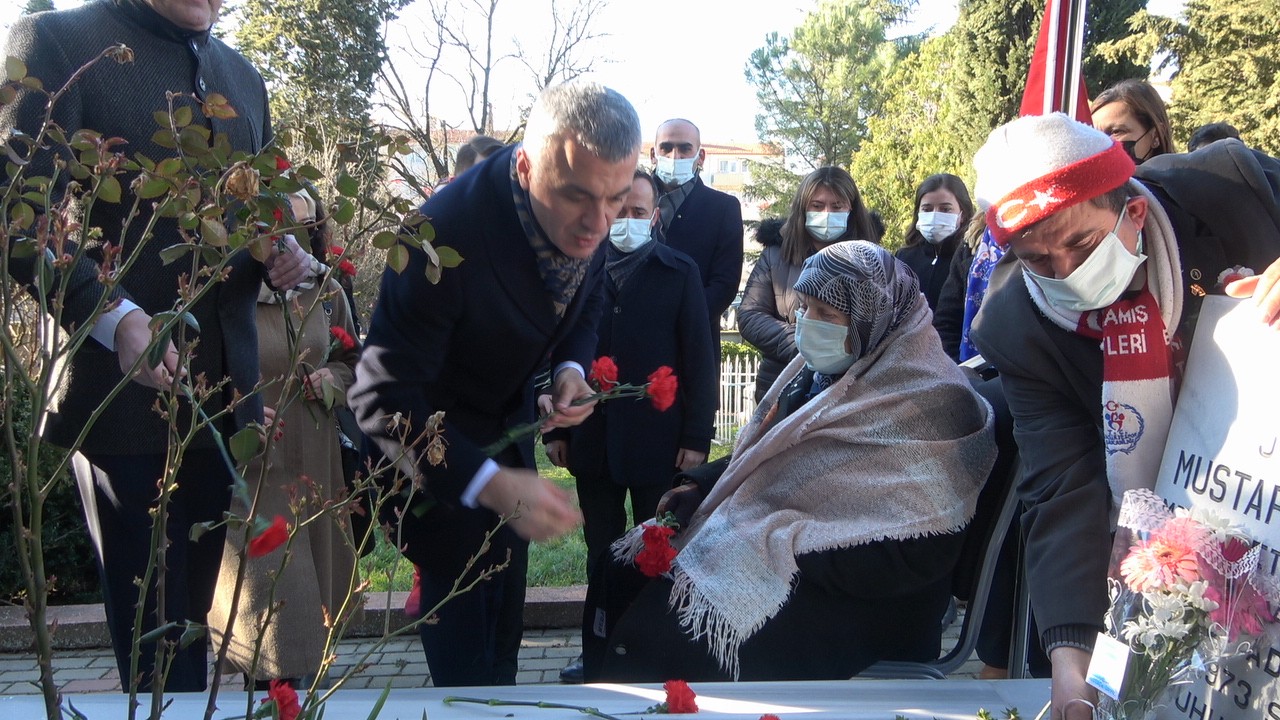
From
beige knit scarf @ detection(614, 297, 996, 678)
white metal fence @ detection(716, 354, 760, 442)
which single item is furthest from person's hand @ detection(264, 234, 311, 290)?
white metal fence @ detection(716, 354, 760, 442)

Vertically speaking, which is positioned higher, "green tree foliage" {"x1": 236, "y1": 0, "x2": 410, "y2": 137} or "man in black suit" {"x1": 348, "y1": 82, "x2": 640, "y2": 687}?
"green tree foliage" {"x1": 236, "y1": 0, "x2": 410, "y2": 137}

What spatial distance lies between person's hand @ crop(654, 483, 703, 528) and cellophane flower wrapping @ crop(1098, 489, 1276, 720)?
1.76 metres

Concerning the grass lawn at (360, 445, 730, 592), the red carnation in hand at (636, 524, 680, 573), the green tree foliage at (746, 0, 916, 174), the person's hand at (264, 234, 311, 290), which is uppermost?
the green tree foliage at (746, 0, 916, 174)

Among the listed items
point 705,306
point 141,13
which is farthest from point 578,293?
point 705,306

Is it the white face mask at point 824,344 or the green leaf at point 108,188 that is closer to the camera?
the green leaf at point 108,188

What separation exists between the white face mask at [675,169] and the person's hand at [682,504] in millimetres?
2209

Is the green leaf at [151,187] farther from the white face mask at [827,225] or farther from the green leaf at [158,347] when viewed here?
the white face mask at [827,225]

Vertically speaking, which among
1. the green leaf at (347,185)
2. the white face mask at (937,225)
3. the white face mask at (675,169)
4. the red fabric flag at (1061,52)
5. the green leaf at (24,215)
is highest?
the red fabric flag at (1061,52)

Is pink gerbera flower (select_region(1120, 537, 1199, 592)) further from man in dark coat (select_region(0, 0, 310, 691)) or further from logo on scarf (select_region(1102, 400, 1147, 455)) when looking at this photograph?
man in dark coat (select_region(0, 0, 310, 691))

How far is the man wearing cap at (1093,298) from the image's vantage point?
5.62 feet

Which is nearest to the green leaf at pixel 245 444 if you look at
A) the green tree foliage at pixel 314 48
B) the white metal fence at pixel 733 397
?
the white metal fence at pixel 733 397

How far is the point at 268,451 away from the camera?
1046 mm

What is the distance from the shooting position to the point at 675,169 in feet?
16.2

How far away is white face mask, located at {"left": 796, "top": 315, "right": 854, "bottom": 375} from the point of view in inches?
114
